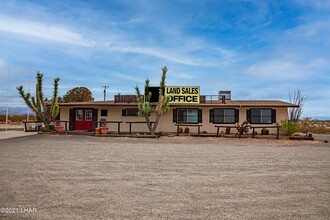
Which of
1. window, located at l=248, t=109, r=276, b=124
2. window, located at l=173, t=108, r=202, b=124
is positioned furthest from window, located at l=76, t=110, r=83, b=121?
window, located at l=248, t=109, r=276, b=124

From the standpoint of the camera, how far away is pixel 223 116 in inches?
968

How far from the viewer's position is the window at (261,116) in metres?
24.0

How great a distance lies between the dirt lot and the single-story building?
1412cm

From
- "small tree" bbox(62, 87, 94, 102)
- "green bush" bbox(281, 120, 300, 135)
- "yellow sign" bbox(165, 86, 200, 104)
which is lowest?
"green bush" bbox(281, 120, 300, 135)

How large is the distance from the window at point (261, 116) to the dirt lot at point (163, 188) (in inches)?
556

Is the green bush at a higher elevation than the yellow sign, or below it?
below

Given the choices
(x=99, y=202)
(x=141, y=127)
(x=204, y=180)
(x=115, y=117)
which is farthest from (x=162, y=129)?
(x=99, y=202)

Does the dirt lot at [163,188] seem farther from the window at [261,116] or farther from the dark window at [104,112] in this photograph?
the dark window at [104,112]

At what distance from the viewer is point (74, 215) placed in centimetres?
473

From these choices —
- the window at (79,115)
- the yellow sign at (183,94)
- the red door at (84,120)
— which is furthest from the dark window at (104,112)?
the yellow sign at (183,94)

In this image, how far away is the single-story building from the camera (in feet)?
79.0

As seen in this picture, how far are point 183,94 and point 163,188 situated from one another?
18.5 meters

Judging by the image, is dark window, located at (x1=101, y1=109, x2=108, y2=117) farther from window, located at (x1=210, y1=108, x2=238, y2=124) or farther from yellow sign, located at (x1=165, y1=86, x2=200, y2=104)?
window, located at (x1=210, y1=108, x2=238, y2=124)

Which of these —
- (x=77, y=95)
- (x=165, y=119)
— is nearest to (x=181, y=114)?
(x=165, y=119)
